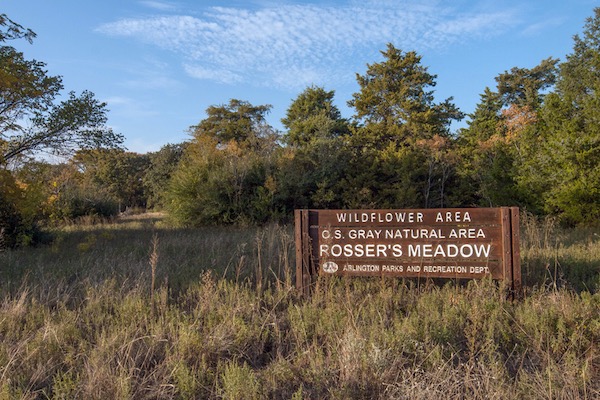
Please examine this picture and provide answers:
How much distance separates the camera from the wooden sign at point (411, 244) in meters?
4.49

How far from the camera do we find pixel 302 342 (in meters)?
3.52

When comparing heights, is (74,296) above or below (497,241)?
below

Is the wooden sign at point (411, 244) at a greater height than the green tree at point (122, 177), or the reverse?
the green tree at point (122, 177)

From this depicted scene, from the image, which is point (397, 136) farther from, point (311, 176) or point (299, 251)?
point (299, 251)

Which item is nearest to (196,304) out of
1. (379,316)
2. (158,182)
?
(379,316)

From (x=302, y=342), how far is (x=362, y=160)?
16840 millimetres

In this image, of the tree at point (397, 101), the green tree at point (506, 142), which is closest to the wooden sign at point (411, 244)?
the green tree at point (506, 142)

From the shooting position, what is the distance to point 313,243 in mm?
5109

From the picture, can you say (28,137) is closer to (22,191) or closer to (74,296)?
(22,191)

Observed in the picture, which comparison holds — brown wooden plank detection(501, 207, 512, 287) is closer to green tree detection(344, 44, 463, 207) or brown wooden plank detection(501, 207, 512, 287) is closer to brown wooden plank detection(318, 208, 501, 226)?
brown wooden plank detection(318, 208, 501, 226)

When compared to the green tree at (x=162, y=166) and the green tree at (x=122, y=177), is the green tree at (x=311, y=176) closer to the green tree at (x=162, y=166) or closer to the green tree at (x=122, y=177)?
the green tree at (x=162, y=166)

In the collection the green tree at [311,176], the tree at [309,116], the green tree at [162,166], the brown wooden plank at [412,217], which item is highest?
the tree at [309,116]

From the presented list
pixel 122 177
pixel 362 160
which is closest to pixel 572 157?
pixel 362 160

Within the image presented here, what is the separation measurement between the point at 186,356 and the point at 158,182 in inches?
1460
